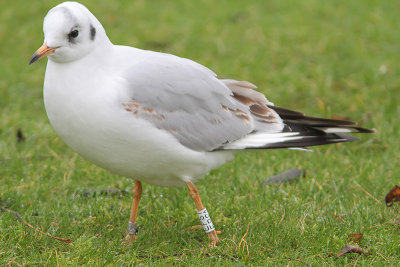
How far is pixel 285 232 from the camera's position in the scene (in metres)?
3.95

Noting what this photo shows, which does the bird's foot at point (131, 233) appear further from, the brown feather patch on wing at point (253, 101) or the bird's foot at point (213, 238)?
the brown feather patch on wing at point (253, 101)

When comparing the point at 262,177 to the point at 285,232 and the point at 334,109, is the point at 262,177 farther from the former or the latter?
the point at 334,109

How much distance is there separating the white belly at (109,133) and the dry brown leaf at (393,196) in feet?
5.32

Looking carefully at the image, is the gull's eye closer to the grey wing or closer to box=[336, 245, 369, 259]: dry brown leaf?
the grey wing

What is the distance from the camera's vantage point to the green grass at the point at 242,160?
380cm

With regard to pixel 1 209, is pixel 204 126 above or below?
above

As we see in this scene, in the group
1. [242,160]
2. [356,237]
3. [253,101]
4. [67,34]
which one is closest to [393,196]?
[356,237]

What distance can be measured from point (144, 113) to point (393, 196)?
6.75 feet

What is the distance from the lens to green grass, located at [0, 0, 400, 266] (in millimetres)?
3803

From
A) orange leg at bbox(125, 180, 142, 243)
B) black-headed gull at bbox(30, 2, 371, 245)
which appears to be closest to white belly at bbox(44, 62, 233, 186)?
black-headed gull at bbox(30, 2, 371, 245)

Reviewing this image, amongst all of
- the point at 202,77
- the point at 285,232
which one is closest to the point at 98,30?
the point at 202,77

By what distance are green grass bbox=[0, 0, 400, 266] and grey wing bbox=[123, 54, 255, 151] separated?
0.67 m

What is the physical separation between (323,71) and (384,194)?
8.78ft

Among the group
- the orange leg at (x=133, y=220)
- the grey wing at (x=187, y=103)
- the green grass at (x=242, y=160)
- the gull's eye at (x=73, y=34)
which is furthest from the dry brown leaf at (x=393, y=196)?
the gull's eye at (x=73, y=34)
